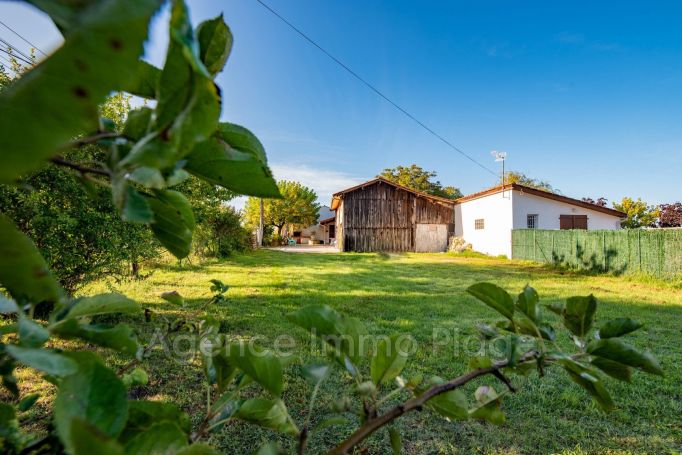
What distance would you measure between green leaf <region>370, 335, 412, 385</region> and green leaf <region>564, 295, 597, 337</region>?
0.27 meters

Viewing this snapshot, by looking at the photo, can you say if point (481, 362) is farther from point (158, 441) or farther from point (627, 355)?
point (158, 441)

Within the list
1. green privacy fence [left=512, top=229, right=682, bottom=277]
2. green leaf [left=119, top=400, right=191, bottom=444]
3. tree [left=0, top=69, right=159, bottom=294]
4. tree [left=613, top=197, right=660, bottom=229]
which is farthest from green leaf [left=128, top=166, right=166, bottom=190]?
tree [left=613, top=197, right=660, bottom=229]

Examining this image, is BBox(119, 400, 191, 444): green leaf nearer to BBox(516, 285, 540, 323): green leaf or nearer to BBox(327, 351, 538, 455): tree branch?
BBox(327, 351, 538, 455): tree branch

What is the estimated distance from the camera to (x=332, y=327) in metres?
0.39

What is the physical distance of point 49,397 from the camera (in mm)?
2680

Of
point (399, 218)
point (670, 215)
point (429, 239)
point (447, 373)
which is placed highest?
point (670, 215)

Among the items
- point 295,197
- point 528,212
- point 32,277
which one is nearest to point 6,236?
point 32,277

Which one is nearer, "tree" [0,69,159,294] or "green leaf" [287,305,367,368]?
"green leaf" [287,305,367,368]

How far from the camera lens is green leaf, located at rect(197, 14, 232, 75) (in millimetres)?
284

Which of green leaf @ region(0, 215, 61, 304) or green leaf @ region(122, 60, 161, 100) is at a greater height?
green leaf @ region(122, 60, 161, 100)

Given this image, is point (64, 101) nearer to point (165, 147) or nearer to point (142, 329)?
point (165, 147)

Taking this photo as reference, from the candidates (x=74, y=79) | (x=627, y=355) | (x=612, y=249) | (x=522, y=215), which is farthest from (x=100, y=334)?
→ (x=522, y=215)

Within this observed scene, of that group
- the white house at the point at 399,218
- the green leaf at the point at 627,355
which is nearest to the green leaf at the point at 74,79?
the green leaf at the point at 627,355

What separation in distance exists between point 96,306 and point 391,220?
19.3 m
